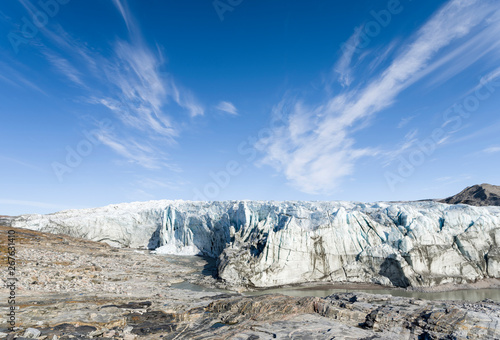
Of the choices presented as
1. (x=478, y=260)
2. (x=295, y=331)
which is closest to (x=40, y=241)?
(x=295, y=331)

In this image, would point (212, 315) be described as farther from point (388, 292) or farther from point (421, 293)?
point (421, 293)

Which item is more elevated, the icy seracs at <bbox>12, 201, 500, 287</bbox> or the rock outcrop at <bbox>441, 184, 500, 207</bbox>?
the rock outcrop at <bbox>441, 184, 500, 207</bbox>

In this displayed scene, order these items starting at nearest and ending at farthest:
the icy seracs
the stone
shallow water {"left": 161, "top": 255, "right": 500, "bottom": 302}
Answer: the stone → shallow water {"left": 161, "top": 255, "right": 500, "bottom": 302} → the icy seracs

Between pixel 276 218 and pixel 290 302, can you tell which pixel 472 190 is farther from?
pixel 290 302

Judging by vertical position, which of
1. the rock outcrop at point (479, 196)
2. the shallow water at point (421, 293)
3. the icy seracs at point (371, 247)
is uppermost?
the rock outcrop at point (479, 196)

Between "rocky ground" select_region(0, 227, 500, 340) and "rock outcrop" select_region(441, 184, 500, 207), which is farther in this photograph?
"rock outcrop" select_region(441, 184, 500, 207)

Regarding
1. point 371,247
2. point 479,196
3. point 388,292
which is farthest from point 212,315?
point 479,196

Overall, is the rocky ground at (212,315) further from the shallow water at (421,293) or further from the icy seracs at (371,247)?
the icy seracs at (371,247)

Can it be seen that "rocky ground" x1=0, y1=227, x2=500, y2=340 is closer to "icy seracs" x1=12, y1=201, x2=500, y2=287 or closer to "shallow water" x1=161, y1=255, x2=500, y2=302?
"shallow water" x1=161, y1=255, x2=500, y2=302

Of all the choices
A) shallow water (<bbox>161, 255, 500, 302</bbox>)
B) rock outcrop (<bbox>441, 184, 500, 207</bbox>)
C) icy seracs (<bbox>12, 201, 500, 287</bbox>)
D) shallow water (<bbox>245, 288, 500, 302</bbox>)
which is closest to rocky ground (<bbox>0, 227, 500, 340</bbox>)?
shallow water (<bbox>161, 255, 500, 302</bbox>)

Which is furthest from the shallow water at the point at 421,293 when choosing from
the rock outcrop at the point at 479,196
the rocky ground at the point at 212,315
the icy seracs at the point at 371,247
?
the rock outcrop at the point at 479,196
